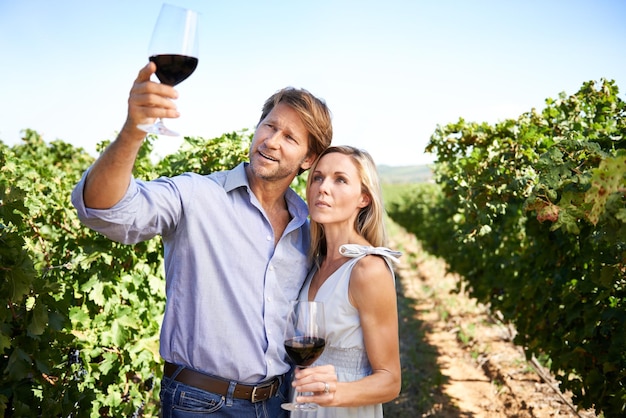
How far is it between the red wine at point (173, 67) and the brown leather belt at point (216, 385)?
1.15m

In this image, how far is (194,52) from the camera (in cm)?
155

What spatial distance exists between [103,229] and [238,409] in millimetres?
898

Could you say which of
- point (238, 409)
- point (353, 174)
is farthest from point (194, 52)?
point (238, 409)

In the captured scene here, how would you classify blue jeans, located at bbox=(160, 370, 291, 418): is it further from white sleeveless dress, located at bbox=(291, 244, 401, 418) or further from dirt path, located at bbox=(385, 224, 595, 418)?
dirt path, located at bbox=(385, 224, 595, 418)

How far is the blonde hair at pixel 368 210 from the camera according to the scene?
2.56 metres

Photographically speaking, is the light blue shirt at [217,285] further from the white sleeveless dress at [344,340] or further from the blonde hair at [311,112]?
the blonde hair at [311,112]

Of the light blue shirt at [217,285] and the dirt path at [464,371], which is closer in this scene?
the light blue shirt at [217,285]

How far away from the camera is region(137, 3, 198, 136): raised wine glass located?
151cm

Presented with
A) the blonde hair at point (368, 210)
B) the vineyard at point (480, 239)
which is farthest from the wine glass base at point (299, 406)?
the vineyard at point (480, 239)

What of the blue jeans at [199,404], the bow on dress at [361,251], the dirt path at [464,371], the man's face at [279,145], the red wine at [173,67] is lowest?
the dirt path at [464,371]

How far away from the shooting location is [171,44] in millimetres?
1514

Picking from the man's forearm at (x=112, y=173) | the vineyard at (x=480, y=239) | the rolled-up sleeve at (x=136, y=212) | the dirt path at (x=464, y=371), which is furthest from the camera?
the dirt path at (x=464, y=371)

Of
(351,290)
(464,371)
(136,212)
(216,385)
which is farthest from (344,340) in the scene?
(464,371)

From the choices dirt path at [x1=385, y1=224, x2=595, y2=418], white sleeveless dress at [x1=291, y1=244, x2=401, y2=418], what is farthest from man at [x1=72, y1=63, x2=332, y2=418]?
dirt path at [x1=385, y1=224, x2=595, y2=418]
